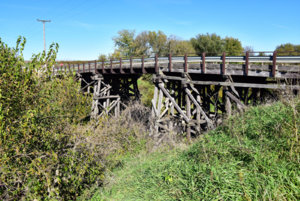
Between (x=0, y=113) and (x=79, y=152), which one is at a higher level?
(x=0, y=113)

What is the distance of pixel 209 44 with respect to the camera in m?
41.8

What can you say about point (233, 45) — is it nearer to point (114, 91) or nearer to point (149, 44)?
point (149, 44)

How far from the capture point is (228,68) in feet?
28.7

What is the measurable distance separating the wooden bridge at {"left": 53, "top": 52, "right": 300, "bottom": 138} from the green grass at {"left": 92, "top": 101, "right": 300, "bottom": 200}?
1189mm

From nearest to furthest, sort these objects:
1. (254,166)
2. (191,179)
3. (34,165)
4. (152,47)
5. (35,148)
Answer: (254,166) → (191,179) → (34,165) → (35,148) → (152,47)

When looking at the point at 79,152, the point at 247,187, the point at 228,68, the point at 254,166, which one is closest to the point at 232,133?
the point at 254,166

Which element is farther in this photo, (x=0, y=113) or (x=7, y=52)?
(x=7, y=52)

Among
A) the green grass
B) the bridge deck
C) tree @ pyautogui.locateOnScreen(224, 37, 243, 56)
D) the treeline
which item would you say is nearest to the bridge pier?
the bridge deck

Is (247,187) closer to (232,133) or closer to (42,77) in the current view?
(232,133)

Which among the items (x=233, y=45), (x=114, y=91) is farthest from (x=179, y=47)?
(x=114, y=91)

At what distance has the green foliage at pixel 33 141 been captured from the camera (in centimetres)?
531

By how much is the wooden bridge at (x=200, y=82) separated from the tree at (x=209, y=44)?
27427 mm

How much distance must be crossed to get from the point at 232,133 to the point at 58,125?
17.8 ft

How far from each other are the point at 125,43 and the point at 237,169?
38.1m
